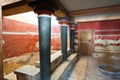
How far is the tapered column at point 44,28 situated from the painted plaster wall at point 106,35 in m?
4.76

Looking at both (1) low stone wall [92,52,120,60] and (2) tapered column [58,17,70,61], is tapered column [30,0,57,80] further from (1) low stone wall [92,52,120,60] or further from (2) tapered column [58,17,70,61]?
(1) low stone wall [92,52,120,60]

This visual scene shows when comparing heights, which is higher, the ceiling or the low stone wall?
the ceiling

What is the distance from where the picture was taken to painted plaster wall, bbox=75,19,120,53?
18.8 ft

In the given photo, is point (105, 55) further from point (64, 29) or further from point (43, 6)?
point (43, 6)

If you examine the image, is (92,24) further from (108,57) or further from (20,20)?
(20,20)

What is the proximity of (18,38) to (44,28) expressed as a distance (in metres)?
1.98

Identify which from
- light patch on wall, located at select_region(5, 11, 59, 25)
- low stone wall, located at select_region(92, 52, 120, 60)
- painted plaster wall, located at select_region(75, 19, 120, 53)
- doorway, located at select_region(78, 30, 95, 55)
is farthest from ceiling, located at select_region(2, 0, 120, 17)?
low stone wall, located at select_region(92, 52, 120, 60)

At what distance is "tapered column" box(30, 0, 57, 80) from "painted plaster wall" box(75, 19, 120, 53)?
15.6ft

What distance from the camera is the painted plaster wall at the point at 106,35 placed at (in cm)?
572

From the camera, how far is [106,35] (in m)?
5.95

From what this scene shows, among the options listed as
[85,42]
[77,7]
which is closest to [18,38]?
[77,7]

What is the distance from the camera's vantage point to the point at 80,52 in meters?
6.74

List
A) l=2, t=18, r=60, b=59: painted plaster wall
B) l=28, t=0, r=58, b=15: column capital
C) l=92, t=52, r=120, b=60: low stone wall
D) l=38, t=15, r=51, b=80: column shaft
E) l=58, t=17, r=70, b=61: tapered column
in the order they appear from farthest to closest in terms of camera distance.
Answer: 1. l=92, t=52, r=120, b=60: low stone wall
2. l=58, t=17, r=70, b=61: tapered column
3. l=2, t=18, r=60, b=59: painted plaster wall
4. l=38, t=15, r=51, b=80: column shaft
5. l=28, t=0, r=58, b=15: column capital

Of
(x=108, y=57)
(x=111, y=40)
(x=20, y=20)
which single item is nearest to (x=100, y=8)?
(x=20, y=20)
